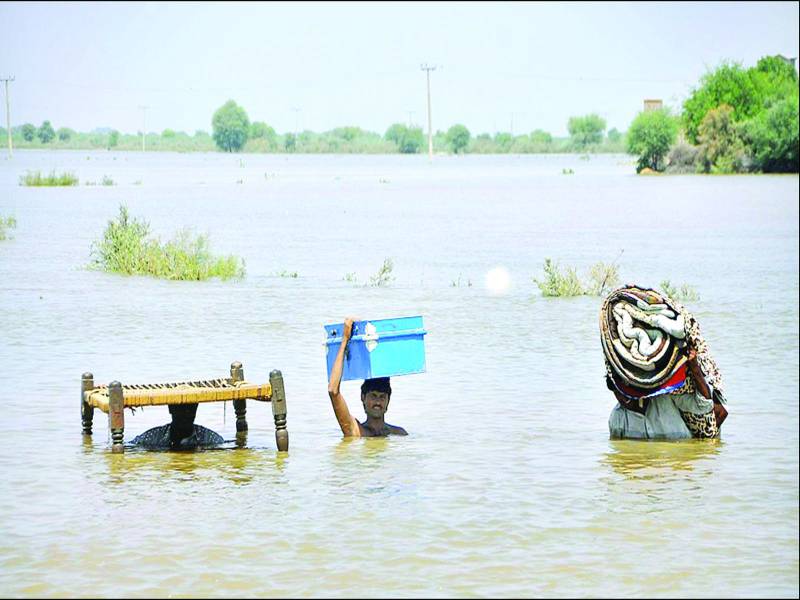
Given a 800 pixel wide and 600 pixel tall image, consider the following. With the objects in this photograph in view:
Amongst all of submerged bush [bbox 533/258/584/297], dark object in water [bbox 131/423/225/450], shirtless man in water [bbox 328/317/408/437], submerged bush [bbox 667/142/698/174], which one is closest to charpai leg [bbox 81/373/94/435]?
dark object in water [bbox 131/423/225/450]

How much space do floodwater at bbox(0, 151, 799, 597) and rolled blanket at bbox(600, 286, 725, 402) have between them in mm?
550

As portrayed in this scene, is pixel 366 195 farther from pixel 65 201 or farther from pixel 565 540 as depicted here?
pixel 565 540

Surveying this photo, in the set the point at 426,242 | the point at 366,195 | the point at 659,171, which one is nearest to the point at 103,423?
the point at 426,242

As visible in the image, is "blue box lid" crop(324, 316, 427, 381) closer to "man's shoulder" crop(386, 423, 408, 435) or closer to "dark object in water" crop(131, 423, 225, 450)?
"man's shoulder" crop(386, 423, 408, 435)

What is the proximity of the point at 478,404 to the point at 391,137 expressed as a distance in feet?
576

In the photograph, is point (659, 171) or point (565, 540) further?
point (659, 171)

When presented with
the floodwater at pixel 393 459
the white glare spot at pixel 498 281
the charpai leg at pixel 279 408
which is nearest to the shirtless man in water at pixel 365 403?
the floodwater at pixel 393 459

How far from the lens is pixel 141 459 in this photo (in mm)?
9914

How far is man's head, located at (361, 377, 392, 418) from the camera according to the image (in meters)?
10.1

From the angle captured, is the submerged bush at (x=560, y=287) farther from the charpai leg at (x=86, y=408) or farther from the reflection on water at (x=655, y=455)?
the charpai leg at (x=86, y=408)

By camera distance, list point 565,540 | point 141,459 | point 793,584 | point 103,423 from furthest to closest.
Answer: point 103,423 < point 141,459 < point 565,540 < point 793,584

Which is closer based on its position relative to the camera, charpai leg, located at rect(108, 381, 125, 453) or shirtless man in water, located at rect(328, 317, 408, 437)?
charpai leg, located at rect(108, 381, 125, 453)

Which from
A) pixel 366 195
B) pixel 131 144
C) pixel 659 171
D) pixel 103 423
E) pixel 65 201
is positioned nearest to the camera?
pixel 103 423

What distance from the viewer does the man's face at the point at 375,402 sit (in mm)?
10219
